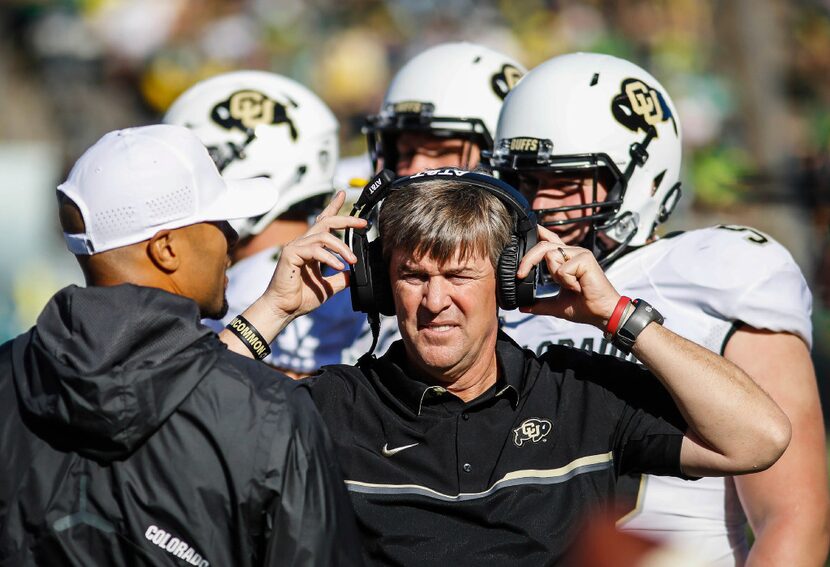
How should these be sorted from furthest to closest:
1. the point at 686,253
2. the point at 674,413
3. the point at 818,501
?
1. the point at 686,253
2. the point at 818,501
3. the point at 674,413

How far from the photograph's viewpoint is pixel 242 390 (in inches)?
87.8

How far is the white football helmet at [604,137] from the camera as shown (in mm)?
3439

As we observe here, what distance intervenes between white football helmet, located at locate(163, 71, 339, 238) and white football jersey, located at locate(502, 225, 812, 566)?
1481 millimetres

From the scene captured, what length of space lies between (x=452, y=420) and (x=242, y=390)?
0.63 m

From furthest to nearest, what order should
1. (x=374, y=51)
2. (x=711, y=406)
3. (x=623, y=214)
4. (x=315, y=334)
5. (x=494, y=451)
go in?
Result: (x=374, y=51) < (x=315, y=334) < (x=623, y=214) < (x=494, y=451) < (x=711, y=406)

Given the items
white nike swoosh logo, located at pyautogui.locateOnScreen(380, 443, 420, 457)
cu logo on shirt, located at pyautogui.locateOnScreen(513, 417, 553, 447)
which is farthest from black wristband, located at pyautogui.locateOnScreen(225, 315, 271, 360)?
cu logo on shirt, located at pyautogui.locateOnScreen(513, 417, 553, 447)

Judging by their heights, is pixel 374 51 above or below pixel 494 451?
below

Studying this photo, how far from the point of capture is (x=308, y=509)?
2.20 meters

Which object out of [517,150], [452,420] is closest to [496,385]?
[452,420]

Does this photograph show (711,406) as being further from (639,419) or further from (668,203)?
(668,203)

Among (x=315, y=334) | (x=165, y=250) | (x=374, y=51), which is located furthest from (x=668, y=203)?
(x=374, y=51)

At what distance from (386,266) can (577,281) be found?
18.9 inches

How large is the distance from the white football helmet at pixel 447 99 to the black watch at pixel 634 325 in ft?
5.80

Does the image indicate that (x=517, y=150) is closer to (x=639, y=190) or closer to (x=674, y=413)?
(x=639, y=190)
